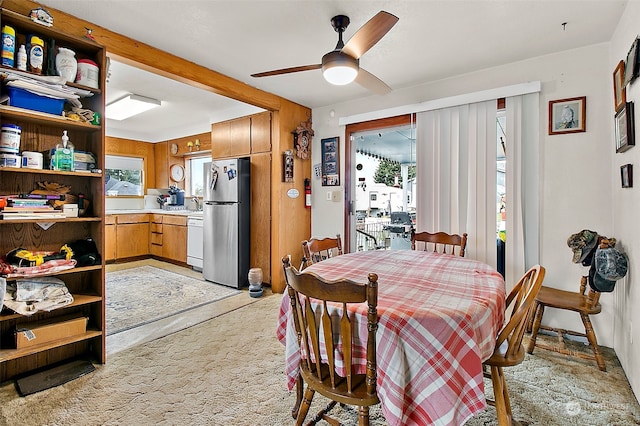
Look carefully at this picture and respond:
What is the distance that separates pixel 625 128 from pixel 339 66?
1.80m

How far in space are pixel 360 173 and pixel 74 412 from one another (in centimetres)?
748

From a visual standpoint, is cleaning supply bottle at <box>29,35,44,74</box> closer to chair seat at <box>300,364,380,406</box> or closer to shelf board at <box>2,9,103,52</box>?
shelf board at <box>2,9,103,52</box>

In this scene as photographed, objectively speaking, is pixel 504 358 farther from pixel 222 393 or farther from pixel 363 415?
pixel 222 393

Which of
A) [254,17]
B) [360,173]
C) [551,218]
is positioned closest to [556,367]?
[551,218]

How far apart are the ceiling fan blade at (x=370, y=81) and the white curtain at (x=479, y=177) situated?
98 centimetres

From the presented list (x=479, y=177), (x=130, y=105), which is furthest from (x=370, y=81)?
(x=130, y=105)

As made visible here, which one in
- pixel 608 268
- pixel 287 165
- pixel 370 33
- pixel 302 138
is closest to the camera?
pixel 370 33

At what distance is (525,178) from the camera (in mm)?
2760

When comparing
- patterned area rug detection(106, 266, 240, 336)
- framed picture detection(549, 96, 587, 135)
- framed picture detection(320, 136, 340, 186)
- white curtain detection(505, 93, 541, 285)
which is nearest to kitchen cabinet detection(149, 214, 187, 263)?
patterned area rug detection(106, 266, 240, 336)

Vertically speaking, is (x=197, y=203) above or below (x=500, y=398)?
above

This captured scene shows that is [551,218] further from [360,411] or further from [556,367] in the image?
[360,411]

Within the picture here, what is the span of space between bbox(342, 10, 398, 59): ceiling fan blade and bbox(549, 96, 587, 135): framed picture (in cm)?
182

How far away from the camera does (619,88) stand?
6.98 ft

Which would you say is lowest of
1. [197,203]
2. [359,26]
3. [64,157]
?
[197,203]
